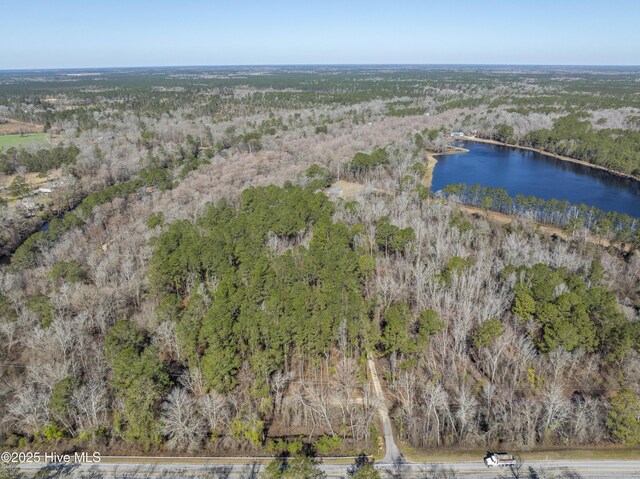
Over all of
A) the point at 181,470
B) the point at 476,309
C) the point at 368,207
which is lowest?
the point at 181,470

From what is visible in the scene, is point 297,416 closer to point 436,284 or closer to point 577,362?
point 436,284

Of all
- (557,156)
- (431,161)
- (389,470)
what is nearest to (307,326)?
(389,470)

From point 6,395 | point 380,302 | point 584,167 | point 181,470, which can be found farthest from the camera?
point 584,167

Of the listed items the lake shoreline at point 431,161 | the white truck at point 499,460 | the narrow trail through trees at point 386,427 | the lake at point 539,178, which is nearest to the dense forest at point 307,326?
the narrow trail through trees at point 386,427

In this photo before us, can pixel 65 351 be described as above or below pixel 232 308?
below

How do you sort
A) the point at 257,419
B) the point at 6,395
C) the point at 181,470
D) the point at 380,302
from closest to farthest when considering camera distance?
the point at 181,470, the point at 257,419, the point at 6,395, the point at 380,302

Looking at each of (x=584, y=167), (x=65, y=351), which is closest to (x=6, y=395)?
(x=65, y=351)

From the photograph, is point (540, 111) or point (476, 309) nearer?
point (476, 309)
